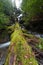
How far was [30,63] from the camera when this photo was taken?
759 cm

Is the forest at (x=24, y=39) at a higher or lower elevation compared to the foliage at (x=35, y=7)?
lower

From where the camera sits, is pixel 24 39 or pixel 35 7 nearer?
pixel 24 39

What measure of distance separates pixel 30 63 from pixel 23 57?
73cm

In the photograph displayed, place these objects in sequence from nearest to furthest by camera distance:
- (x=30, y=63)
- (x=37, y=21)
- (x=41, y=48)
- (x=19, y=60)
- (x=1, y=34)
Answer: (x=30, y=63), (x=19, y=60), (x=41, y=48), (x=1, y=34), (x=37, y=21)

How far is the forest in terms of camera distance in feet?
28.0

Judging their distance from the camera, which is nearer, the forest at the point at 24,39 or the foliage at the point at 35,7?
the forest at the point at 24,39

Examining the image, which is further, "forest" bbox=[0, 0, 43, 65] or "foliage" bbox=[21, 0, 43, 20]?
Answer: "foliage" bbox=[21, 0, 43, 20]

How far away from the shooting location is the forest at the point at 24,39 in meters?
8.53

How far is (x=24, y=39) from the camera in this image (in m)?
11.4

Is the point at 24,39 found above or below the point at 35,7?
below

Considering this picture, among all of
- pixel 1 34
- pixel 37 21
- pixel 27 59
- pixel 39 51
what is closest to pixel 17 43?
pixel 39 51

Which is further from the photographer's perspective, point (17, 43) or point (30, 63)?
point (17, 43)

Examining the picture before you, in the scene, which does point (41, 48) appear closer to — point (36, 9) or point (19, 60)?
point (19, 60)

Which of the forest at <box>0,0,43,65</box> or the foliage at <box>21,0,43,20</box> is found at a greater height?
the foliage at <box>21,0,43,20</box>
